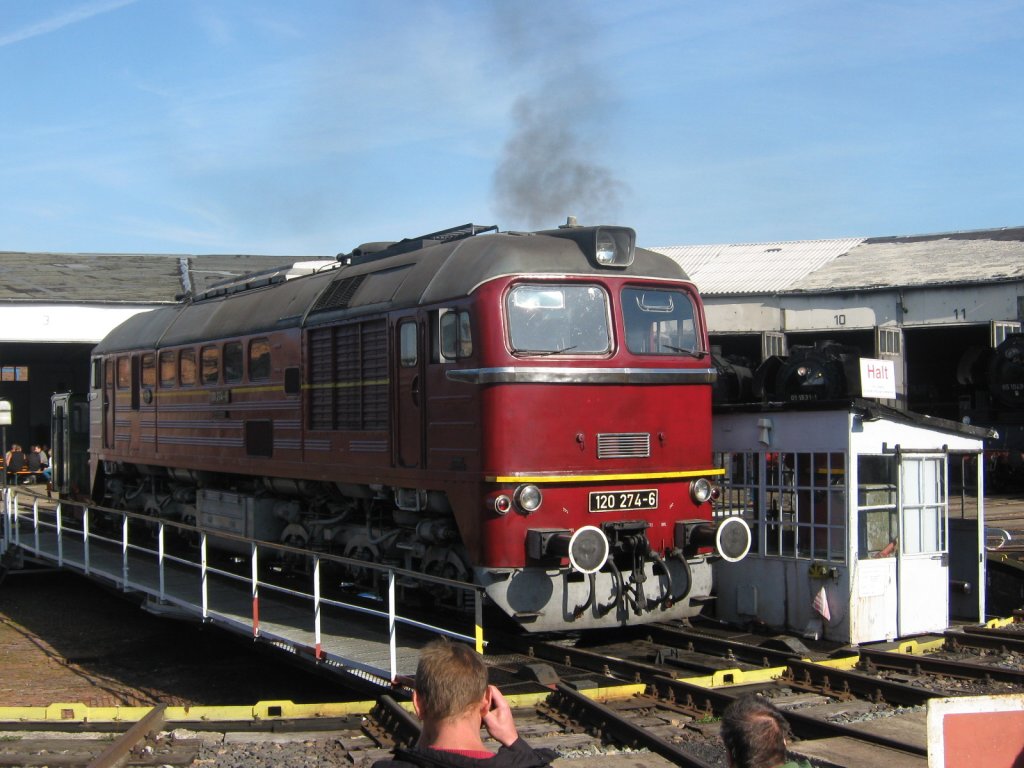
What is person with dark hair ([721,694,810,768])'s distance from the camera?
3764 millimetres

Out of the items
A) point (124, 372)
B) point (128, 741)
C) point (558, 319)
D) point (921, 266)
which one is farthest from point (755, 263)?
point (128, 741)

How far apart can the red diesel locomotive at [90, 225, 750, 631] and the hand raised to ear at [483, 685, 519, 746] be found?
5493 millimetres

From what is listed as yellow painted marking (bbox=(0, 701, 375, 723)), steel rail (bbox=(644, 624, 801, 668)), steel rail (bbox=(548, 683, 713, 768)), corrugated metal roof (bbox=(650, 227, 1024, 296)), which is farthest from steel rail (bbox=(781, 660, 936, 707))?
corrugated metal roof (bbox=(650, 227, 1024, 296))

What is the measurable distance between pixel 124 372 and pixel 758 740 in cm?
1648

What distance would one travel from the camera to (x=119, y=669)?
44.0ft

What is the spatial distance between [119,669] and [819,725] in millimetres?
8932

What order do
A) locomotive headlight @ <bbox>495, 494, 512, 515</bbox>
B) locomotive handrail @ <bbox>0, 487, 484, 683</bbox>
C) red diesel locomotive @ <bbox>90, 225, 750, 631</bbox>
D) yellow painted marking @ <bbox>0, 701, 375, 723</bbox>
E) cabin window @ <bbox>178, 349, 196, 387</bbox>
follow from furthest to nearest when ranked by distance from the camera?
cabin window @ <bbox>178, 349, 196, 387</bbox> → red diesel locomotive @ <bbox>90, 225, 750, 631</bbox> → locomotive headlight @ <bbox>495, 494, 512, 515</bbox> → locomotive handrail @ <bbox>0, 487, 484, 683</bbox> → yellow painted marking @ <bbox>0, 701, 375, 723</bbox>

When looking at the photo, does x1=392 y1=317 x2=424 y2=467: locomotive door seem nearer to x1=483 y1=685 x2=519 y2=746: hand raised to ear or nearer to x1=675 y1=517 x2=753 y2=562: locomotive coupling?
x1=675 y1=517 x2=753 y2=562: locomotive coupling

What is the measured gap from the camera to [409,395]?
10.8 meters

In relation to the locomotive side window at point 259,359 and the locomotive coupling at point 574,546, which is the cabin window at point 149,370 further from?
the locomotive coupling at point 574,546

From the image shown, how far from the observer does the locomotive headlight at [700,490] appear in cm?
1088

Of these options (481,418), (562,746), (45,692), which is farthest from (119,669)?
(562,746)

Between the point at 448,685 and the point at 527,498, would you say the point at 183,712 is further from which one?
the point at 448,685

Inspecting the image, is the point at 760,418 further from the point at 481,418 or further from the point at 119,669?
the point at 119,669
